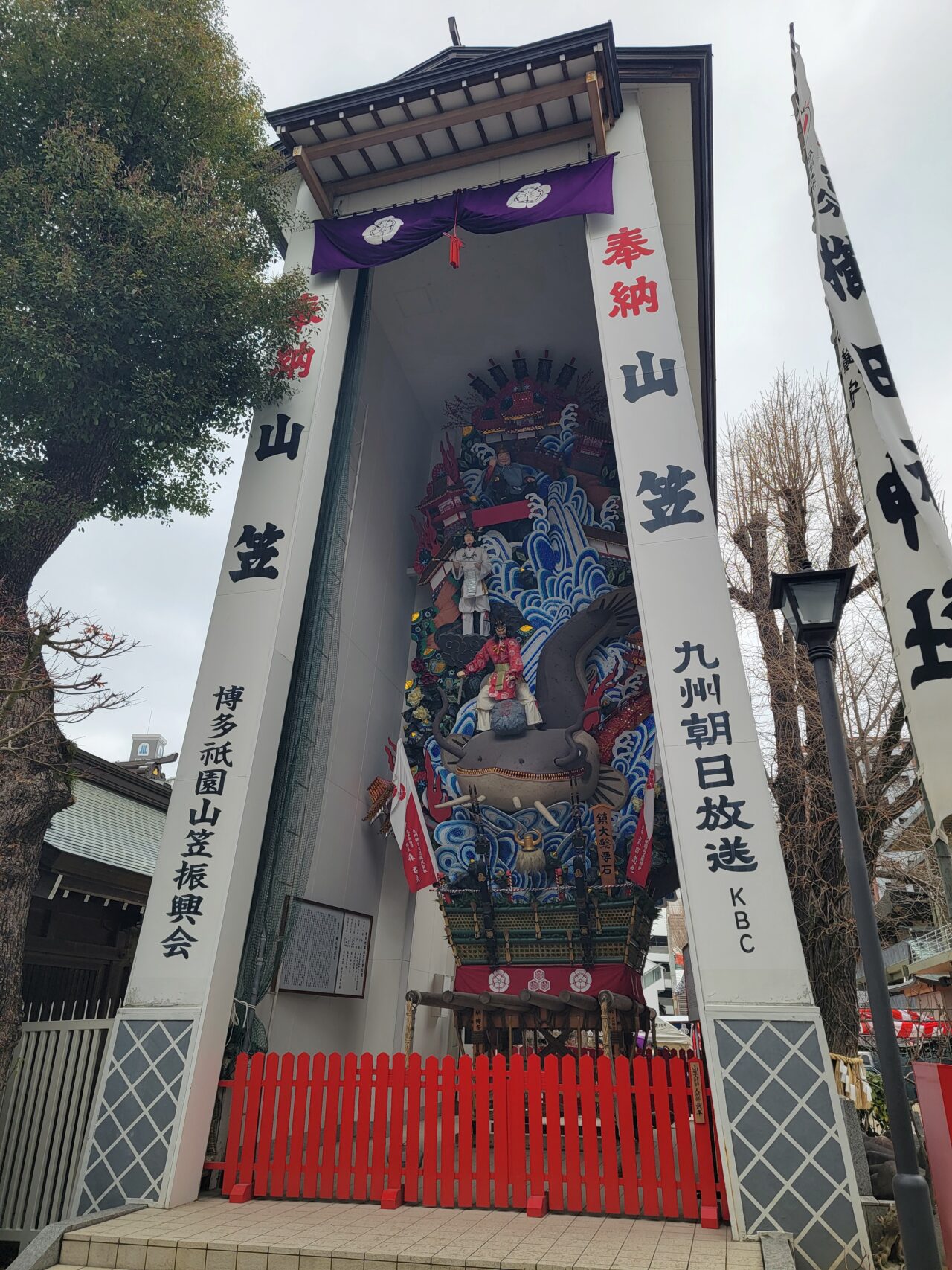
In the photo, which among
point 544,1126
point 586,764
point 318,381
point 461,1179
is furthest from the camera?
point 586,764

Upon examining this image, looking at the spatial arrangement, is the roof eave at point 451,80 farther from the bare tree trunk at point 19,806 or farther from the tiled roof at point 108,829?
the tiled roof at point 108,829

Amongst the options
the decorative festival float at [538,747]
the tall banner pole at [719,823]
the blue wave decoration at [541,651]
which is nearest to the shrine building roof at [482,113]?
the tall banner pole at [719,823]

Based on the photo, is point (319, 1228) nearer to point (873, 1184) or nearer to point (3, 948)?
point (3, 948)

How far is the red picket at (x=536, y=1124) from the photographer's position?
6.00m

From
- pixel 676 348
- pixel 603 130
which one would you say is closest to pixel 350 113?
pixel 603 130

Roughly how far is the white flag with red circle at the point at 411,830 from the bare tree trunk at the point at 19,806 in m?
4.31

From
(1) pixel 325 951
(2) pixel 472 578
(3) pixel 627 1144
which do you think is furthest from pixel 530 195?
(3) pixel 627 1144

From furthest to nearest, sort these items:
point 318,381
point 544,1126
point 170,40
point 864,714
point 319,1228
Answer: point 864,714 < point 318,381 < point 170,40 < point 544,1126 < point 319,1228

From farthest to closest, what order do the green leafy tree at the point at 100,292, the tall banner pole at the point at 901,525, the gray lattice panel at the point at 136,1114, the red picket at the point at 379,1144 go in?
the green leafy tree at the point at 100,292
the red picket at the point at 379,1144
the gray lattice panel at the point at 136,1114
the tall banner pole at the point at 901,525

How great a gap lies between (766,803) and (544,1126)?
10.9ft

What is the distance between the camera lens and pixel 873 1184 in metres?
8.07

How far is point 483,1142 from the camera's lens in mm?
6145

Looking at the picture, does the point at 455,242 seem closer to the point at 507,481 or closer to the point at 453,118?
the point at 453,118

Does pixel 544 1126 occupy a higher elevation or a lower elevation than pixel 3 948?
lower
